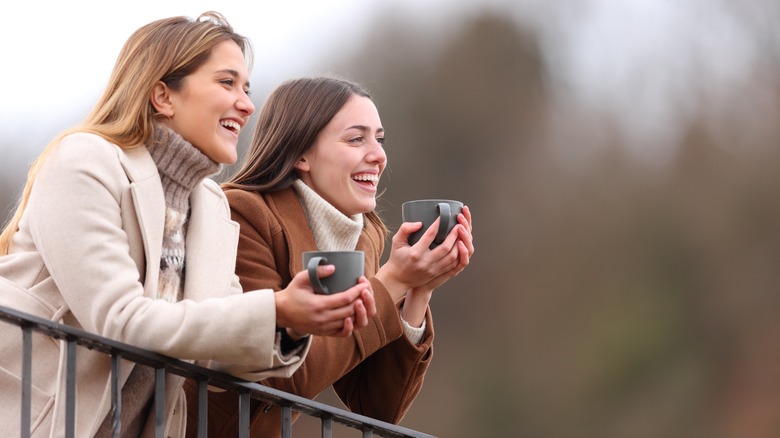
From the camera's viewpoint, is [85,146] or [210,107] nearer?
[85,146]

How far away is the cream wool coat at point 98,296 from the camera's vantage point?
2.75 m

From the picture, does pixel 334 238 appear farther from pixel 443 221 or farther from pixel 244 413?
pixel 244 413

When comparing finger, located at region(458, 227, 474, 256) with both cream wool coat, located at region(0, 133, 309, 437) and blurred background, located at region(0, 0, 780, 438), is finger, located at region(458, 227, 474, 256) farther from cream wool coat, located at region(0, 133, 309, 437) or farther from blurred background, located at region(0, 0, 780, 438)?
blurred background, located at region(0, 0, 780, 438)

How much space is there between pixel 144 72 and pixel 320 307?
0.65m

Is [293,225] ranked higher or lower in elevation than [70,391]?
higher

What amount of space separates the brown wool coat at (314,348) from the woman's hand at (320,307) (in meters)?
0.55

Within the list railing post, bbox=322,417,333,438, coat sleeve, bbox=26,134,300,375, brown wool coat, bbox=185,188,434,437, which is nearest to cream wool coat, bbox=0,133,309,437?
coat sleeve, bbox=26,134,300,375

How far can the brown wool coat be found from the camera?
11.1ft

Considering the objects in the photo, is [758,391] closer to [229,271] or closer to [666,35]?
[666,35]

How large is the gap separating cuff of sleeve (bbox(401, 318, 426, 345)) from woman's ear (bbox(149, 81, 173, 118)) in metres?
0.80

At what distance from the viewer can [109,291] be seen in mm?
2740

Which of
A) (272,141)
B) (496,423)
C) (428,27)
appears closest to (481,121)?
(428,27)

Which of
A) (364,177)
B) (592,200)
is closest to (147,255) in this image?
(364,177)

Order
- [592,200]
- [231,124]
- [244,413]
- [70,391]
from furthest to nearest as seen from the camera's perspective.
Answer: [592,200] → [231,124] → [244,413] → [70,391]
